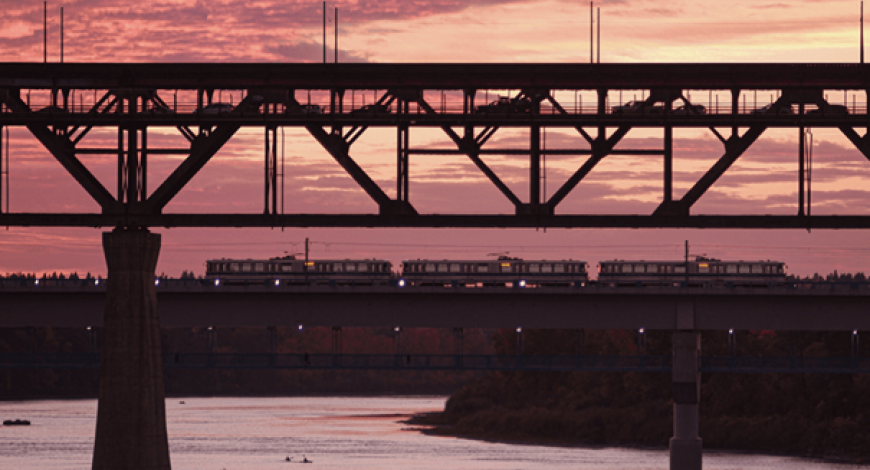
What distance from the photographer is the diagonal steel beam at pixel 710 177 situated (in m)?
48.8

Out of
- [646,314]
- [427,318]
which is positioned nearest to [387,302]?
[427,318]

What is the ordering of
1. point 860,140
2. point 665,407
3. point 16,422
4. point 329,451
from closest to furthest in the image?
point 860,140 → point 329,451 → point 665,407 → point 16,422

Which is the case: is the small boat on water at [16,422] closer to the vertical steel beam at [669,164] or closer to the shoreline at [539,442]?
the shoreline at [539,442]

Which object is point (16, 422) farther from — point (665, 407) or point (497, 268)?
point (497, 268)

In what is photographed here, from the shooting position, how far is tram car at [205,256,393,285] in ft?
339

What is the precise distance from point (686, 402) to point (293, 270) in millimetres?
36987

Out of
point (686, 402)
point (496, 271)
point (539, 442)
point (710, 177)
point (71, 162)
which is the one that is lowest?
point (539, 442)

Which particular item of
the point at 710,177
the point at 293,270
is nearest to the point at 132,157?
the point at 710,177

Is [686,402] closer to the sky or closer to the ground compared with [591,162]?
closer to the ground

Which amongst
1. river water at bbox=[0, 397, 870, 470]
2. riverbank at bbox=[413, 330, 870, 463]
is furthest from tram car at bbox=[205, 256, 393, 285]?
riverbank at bbox=[413, 330, 870, 463]

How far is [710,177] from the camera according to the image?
48.8m

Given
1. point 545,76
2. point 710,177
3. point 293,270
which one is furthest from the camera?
point 293,270

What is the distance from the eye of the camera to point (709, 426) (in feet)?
434

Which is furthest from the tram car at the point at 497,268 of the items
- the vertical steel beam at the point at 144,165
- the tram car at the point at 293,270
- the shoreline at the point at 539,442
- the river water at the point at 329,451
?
the vertical steel beam at the point at 144,165
